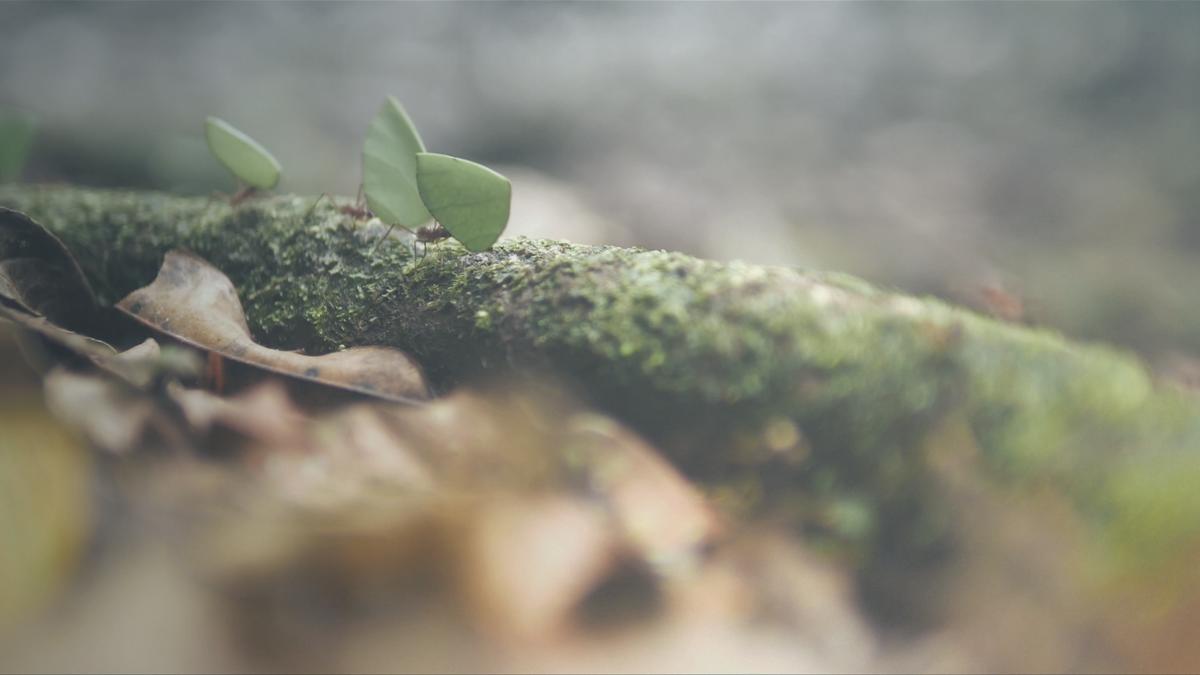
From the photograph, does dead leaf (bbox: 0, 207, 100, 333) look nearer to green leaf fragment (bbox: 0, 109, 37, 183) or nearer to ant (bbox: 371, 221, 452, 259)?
ant (bbox: 371, 221, 452, 259)

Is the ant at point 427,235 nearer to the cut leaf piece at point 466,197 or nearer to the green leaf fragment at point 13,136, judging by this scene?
the cut leaf piece at point 466,197

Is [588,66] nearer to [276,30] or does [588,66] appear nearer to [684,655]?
[276,30]

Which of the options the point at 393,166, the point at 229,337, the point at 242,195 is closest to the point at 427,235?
the point at 393,166

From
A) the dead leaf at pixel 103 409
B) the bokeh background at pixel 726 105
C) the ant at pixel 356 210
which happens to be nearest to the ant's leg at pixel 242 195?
the ant at pixel 356 210

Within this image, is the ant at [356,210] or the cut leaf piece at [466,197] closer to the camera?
the cut leaf piece at [466,197]

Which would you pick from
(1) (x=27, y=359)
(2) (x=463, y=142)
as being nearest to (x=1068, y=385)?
(1) (x=27, y=359)

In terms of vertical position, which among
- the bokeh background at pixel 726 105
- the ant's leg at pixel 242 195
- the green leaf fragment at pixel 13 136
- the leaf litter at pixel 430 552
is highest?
the bokeh background at pixel 726 105

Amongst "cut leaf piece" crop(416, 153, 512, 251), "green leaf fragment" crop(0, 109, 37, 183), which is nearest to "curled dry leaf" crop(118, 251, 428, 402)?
"cut leaf piece" crop(416, 153, 512, 251)

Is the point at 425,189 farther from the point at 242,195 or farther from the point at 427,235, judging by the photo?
the point at 242,195
